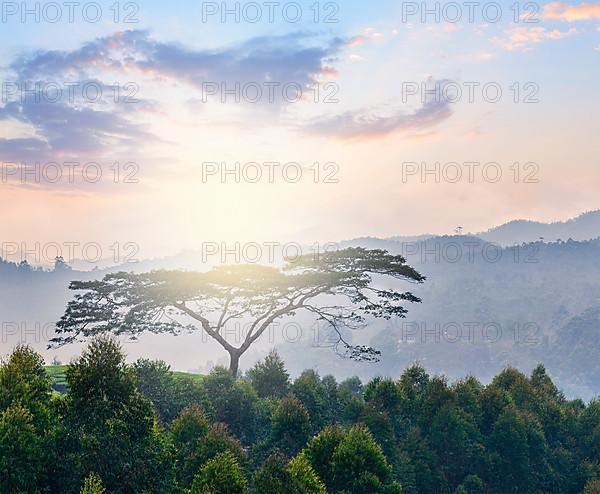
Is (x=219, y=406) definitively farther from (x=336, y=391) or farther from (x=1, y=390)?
(x=1, y=390)

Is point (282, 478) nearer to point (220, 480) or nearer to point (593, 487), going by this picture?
point (220, 480)

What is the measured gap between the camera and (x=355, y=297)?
51.4m

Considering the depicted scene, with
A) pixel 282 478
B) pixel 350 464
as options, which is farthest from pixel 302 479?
pixel 350 464

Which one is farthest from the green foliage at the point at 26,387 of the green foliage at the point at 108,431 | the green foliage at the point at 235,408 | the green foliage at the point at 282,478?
the green foliage at the point at 235,408

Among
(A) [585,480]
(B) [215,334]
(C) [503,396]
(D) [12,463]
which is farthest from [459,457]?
(D) [12,463]

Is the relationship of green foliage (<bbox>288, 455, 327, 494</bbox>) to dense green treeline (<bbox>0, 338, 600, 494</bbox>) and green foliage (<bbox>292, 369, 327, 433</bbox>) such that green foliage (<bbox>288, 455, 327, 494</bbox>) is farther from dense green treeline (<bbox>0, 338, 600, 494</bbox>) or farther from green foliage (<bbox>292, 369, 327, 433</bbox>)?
green foliage (<bbox>292, 369, 327, 433</bbox>)

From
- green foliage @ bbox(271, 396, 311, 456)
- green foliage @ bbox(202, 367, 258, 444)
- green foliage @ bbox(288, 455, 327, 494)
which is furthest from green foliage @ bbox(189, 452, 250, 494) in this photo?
green foliage @ bbox(202, 367, 258, 444)

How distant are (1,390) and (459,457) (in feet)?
101

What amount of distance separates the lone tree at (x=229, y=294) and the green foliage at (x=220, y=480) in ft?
80.0

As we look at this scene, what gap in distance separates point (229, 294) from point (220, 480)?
2865cm

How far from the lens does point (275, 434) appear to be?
37.3m

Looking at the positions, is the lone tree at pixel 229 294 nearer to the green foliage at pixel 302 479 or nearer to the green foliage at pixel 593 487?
the green foliage at pixel 593 487

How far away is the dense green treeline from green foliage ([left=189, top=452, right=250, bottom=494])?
5cm

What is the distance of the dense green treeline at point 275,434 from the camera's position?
2459cm
